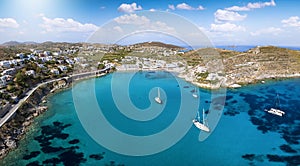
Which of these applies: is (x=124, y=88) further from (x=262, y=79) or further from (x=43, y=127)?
(x=262, y=79)

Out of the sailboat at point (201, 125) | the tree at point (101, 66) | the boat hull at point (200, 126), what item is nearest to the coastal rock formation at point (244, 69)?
the sailboat at point (201, 125)

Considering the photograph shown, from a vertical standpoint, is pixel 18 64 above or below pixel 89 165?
above

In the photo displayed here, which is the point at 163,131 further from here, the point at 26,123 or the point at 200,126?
the point at 26,123

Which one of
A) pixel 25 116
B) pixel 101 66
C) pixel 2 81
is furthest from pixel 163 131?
pixel 101 66

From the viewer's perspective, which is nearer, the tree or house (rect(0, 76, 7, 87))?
house (rect(0, 76, 7, 87))

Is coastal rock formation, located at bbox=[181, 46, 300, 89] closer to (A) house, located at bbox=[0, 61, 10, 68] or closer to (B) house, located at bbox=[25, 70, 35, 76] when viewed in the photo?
(B) house, located at bbox=[25, 70, 35, 76]

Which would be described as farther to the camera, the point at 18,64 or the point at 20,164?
the point at 18,64

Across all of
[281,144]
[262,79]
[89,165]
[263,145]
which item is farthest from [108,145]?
[262,79]

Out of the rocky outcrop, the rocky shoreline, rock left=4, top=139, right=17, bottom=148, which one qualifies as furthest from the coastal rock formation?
rock left=4, top=139, right=17, bottom=148
